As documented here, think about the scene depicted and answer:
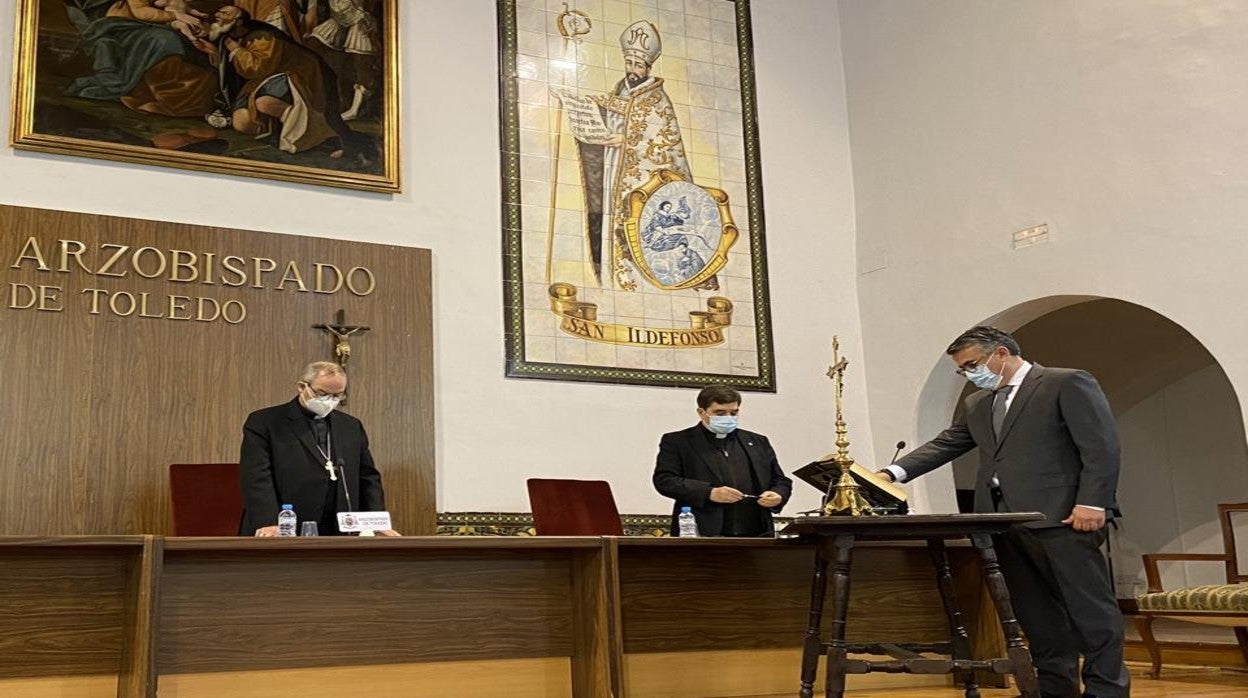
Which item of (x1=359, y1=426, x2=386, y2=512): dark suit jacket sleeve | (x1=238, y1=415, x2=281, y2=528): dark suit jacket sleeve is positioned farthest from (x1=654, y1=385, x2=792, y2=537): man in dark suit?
(x1=238, y1=415, x2=281, y2=528): dark suit jacket sleeve

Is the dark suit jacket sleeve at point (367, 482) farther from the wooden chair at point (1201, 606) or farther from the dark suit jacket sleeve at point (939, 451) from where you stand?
the wooden chair at point (1201, 606)

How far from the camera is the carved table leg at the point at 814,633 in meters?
4.34

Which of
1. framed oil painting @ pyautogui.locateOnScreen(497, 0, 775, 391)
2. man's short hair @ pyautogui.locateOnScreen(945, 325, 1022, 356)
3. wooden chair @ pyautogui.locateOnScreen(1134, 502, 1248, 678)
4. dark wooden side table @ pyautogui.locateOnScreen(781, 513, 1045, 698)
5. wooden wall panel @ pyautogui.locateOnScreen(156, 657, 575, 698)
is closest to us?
wooden wall panel @ pyautogui.locateOnScreen(156, 657, 575, 698)

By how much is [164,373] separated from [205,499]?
865 mm

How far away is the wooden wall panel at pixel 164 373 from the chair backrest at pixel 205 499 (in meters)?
0.48

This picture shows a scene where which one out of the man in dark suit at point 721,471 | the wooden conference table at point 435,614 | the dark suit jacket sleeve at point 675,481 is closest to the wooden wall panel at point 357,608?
the wooden conference table at point 435,614

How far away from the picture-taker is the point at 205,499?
5664 millimetres

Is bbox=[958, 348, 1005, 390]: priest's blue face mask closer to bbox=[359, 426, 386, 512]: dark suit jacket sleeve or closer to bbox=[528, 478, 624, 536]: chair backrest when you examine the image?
bbox=[528, 478, 624, 536]: chair backrest

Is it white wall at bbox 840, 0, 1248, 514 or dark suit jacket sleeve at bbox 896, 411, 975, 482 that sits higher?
white wall at bbox 840, 0, 1248, 514

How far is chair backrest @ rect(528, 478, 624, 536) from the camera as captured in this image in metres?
6.09

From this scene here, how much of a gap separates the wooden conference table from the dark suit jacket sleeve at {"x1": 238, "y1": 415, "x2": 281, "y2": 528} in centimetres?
65

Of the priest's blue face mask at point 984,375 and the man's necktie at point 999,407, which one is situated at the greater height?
the priest's blue face mask at point 984,375

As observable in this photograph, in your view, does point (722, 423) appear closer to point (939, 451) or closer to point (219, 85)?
point (939, 451)

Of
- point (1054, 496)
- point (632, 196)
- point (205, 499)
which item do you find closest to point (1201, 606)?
point (1054, 496)
